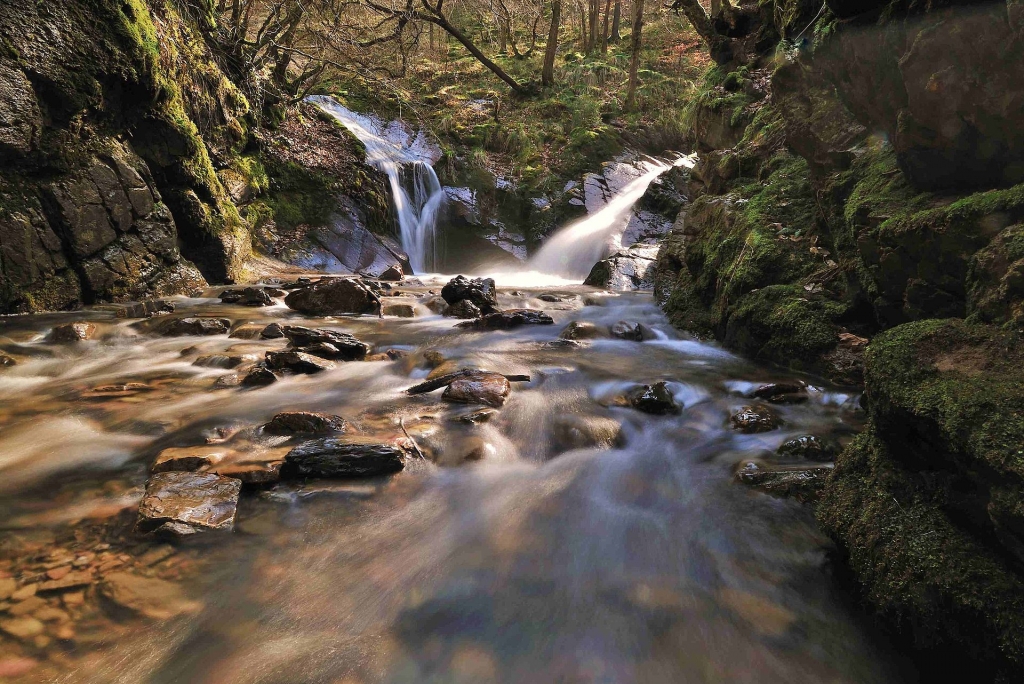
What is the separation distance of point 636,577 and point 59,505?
2.98 meters

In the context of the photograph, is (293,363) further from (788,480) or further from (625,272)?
(625,272)

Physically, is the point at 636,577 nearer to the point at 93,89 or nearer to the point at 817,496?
the point at 817,496

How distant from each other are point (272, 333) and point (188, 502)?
4.09 metres

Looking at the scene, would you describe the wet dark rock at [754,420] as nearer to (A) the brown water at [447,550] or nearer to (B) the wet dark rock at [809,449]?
(A) the brown water at [447,550]

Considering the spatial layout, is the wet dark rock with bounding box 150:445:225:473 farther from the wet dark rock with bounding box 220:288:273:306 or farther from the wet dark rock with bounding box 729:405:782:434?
the wet dark rock with bounding box 220:288:273:306

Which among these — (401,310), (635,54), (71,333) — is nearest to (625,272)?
(401,310)

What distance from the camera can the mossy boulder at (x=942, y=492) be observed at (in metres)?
1.71

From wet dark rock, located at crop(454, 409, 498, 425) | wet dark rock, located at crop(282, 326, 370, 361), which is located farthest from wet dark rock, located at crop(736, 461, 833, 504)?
wet dark rock, located at crop(282, 326, 370, 361)

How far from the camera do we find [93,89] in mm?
6953

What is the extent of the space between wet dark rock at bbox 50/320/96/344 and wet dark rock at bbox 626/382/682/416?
19.2 feet

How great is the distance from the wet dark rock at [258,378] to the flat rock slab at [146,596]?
2.70 meters

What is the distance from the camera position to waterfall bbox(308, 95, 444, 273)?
14.7m

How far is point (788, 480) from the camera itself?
3.18m

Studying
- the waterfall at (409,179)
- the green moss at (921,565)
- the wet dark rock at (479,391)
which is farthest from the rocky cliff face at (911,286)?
the waterfall at (409,179)
